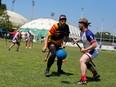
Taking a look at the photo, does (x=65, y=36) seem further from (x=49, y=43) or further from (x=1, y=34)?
(x=1, y=34)

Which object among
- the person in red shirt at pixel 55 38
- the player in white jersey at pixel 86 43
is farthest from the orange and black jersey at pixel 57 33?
the player in white jersey at pixel 86 43

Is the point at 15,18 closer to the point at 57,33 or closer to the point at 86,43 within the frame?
the point at 57,33

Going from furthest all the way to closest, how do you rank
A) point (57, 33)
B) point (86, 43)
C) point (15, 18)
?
1. point (15, 18)
2. point (57, 33)
3. point (86, 43)

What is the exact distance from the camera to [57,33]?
37.6ft

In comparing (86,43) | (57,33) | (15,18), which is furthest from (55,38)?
(15,18)

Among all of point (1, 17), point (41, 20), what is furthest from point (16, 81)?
point (41, 20)

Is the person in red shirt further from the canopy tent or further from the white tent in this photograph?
the white tent

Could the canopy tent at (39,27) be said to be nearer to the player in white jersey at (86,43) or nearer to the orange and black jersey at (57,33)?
the orange and black jersey at (57,33)

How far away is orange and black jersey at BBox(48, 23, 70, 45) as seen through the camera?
11.4m

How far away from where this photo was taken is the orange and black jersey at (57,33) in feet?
37.3

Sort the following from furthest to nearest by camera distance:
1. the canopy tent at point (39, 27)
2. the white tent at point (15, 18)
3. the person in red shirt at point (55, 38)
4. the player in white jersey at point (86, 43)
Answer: the white tent at point (15, 18) → the canopy tent at point (39, 27) → the person in red shirt at point (55, 38) → the player in white jersey at point (86, 43)

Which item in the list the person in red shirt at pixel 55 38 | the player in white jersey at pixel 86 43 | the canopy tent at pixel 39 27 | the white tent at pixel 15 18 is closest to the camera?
the player in white jersey at pixel 86 43

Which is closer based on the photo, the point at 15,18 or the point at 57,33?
the point at 57,33

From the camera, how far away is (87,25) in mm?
10328
